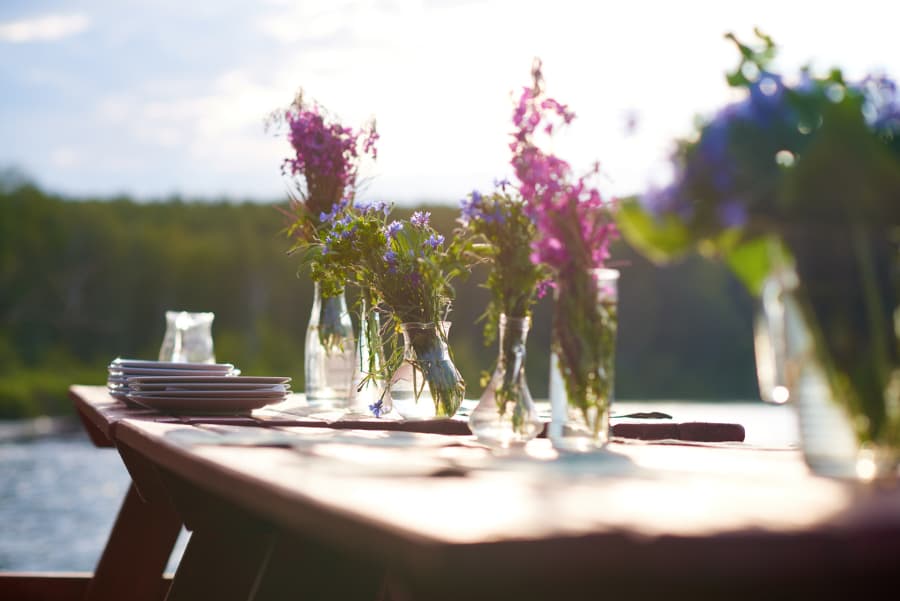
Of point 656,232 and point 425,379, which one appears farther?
point 425,379

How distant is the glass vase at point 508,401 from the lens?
51.1 inches

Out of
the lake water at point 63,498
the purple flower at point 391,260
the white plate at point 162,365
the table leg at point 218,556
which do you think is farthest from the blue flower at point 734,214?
the white plate at point 162,365

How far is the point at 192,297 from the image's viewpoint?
28.6 m

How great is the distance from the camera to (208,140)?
94.8ft

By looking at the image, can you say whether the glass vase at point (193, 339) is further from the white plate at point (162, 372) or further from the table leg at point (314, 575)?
the table leg at point (314, 575)

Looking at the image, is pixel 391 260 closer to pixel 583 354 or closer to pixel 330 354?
pixel 330 354

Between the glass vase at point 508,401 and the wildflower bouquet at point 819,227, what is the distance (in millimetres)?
427

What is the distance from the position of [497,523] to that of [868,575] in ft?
0.79

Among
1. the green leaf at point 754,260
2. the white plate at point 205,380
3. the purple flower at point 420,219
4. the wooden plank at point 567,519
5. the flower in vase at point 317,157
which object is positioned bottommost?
the white plate at point 205,380

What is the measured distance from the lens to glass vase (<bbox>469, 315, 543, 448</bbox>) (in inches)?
51.1

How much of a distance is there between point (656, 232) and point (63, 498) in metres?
11.1

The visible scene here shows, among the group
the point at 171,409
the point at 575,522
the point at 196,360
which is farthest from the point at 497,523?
the point at 196,360

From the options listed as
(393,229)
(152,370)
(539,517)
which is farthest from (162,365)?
(539,517)

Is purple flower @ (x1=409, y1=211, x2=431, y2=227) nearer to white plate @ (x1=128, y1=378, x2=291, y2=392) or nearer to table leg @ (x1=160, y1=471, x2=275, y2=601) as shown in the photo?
white plate @ (x1=128, y1=378, x2=291, y2=392)
